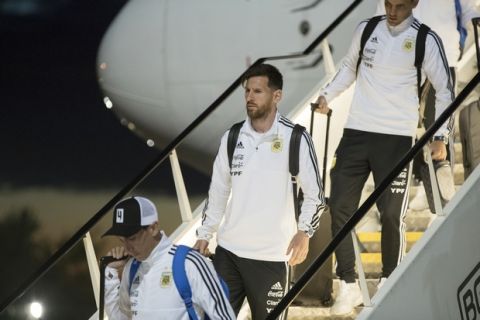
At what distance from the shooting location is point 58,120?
10.9 meters

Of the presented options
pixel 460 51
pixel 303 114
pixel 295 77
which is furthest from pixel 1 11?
pixel 460 51

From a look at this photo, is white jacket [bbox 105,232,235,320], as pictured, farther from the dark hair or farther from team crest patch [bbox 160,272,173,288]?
the dark hair

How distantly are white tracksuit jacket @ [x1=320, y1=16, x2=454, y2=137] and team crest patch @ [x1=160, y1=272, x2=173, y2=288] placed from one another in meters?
1.92

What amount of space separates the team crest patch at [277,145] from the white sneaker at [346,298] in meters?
0.72

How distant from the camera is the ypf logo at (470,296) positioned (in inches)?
197

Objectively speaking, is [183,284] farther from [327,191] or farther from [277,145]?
[327,191]

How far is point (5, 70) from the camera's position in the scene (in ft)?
35.6

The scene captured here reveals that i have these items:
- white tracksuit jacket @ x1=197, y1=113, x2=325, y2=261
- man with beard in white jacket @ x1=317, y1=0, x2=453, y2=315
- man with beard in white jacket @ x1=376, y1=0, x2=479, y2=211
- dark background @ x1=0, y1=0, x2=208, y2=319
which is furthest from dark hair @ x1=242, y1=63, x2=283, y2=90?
dark background @ x1=0, y1=0, x2=208, y2=319

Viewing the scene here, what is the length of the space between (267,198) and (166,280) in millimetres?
1077

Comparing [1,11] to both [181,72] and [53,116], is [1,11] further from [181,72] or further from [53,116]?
[181,72]

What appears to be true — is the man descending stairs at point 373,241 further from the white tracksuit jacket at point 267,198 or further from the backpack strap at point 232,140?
the backpack strap at point 232,140

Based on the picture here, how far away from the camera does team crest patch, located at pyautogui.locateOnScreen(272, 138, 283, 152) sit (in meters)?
4.82

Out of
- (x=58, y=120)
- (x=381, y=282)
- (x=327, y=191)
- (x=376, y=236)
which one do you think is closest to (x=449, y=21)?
(x=327, y=191)

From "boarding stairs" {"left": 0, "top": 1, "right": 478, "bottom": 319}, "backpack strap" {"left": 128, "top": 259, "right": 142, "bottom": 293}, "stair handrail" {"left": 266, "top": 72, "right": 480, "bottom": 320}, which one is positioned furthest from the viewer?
"boarding stairs" {"left": 0, "top": 1, "right": 478, "bottom": 319}
